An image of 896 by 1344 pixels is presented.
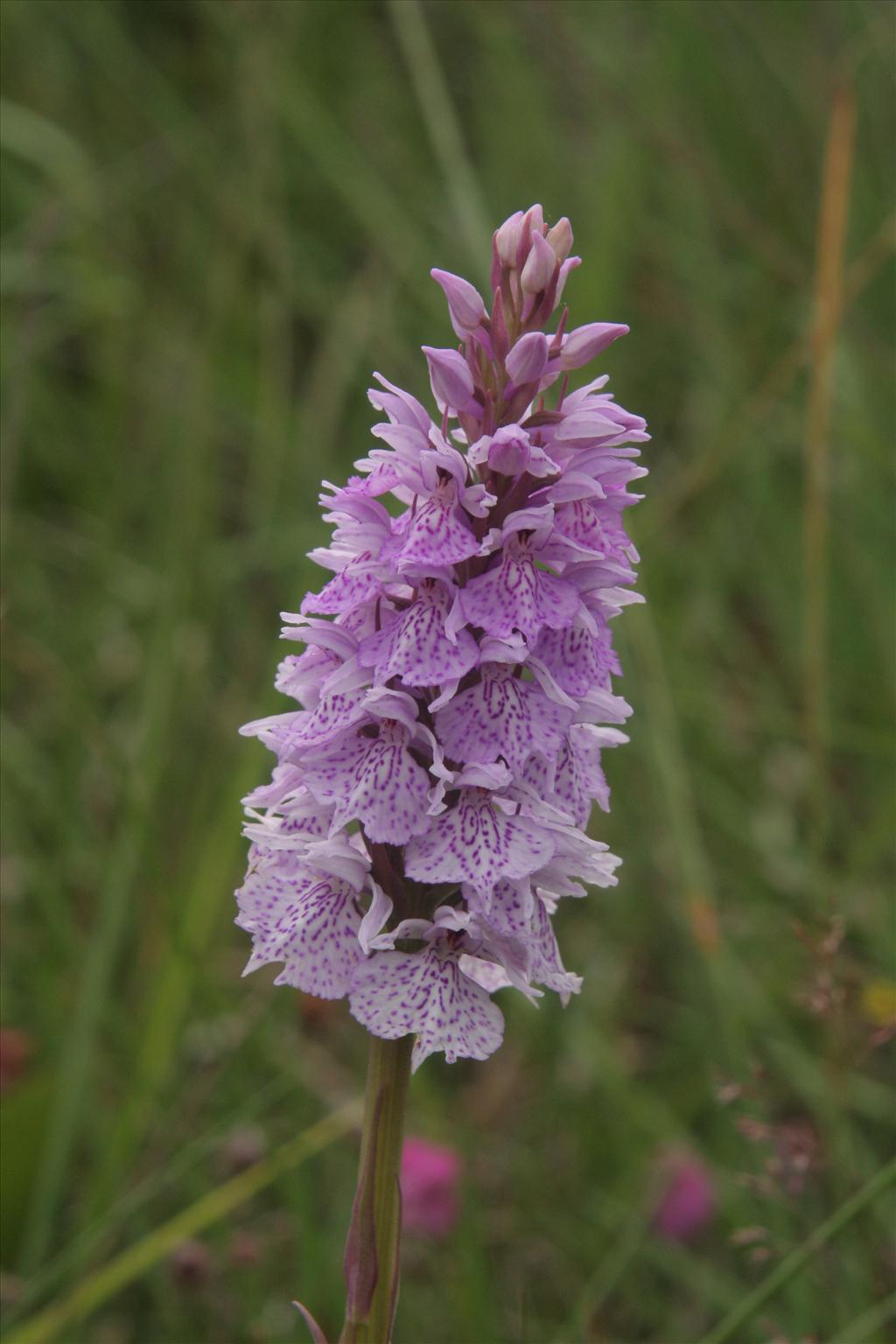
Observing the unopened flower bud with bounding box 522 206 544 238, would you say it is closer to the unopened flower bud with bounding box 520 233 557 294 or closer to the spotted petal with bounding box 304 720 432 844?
the unopened flower bud with bounding box 520 233 557 294

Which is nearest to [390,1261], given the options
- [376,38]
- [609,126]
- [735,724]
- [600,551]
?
[600,551]

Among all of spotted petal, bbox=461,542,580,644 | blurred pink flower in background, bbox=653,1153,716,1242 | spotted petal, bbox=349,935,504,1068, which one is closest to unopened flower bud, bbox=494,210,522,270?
spotted petal, bbox=461,542,580,644

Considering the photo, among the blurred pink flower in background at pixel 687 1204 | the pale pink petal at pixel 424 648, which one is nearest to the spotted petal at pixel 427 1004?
the pale pink petal at pixel 424 648

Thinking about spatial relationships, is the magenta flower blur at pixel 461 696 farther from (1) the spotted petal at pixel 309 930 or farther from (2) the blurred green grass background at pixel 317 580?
(2) the blurred green grass background at pixel 317 580

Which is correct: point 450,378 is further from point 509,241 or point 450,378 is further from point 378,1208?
point 378,1208

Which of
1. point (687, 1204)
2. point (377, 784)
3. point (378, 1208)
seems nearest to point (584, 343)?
point (377, 784)

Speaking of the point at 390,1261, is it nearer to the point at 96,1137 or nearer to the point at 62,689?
the point at 96,1137
